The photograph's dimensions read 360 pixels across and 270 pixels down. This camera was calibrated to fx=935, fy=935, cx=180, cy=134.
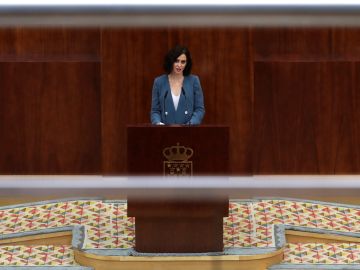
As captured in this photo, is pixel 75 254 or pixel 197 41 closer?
pixel 75 254

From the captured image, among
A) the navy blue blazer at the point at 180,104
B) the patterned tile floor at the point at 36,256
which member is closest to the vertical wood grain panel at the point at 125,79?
the patterned tile floor at the point at 36,256

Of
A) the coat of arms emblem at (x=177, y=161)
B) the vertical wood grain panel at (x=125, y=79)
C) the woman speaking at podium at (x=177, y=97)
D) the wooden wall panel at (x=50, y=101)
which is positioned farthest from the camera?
the wooden wall panel at (x=50, y=101)

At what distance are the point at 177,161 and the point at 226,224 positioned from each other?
108cm

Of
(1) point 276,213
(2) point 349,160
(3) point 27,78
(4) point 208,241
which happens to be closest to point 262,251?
(4) point 208,241

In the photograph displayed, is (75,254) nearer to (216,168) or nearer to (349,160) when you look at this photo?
(216,168)

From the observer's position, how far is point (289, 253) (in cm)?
506

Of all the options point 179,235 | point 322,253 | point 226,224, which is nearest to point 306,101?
point 226,224

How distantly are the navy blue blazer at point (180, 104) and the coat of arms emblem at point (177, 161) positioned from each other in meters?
0.30

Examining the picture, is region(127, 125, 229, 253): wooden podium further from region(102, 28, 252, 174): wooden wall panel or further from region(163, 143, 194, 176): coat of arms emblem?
region(102, 28, 252, 174): wooden wall panel

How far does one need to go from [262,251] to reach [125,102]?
157cm

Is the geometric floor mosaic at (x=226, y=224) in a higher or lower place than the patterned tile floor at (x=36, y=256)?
higher

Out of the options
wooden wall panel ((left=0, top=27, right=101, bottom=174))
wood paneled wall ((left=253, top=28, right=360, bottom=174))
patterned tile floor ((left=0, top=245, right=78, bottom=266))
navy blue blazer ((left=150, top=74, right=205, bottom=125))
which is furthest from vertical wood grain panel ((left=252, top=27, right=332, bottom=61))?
patterned tile floor ((left=0, top=245, right=78, bottom=266))

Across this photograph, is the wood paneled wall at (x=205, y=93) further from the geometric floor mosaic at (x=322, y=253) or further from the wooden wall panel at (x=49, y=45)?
the geometric floor mosaic at (x=322, y=253)

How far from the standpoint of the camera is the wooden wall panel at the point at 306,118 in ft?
19.4
